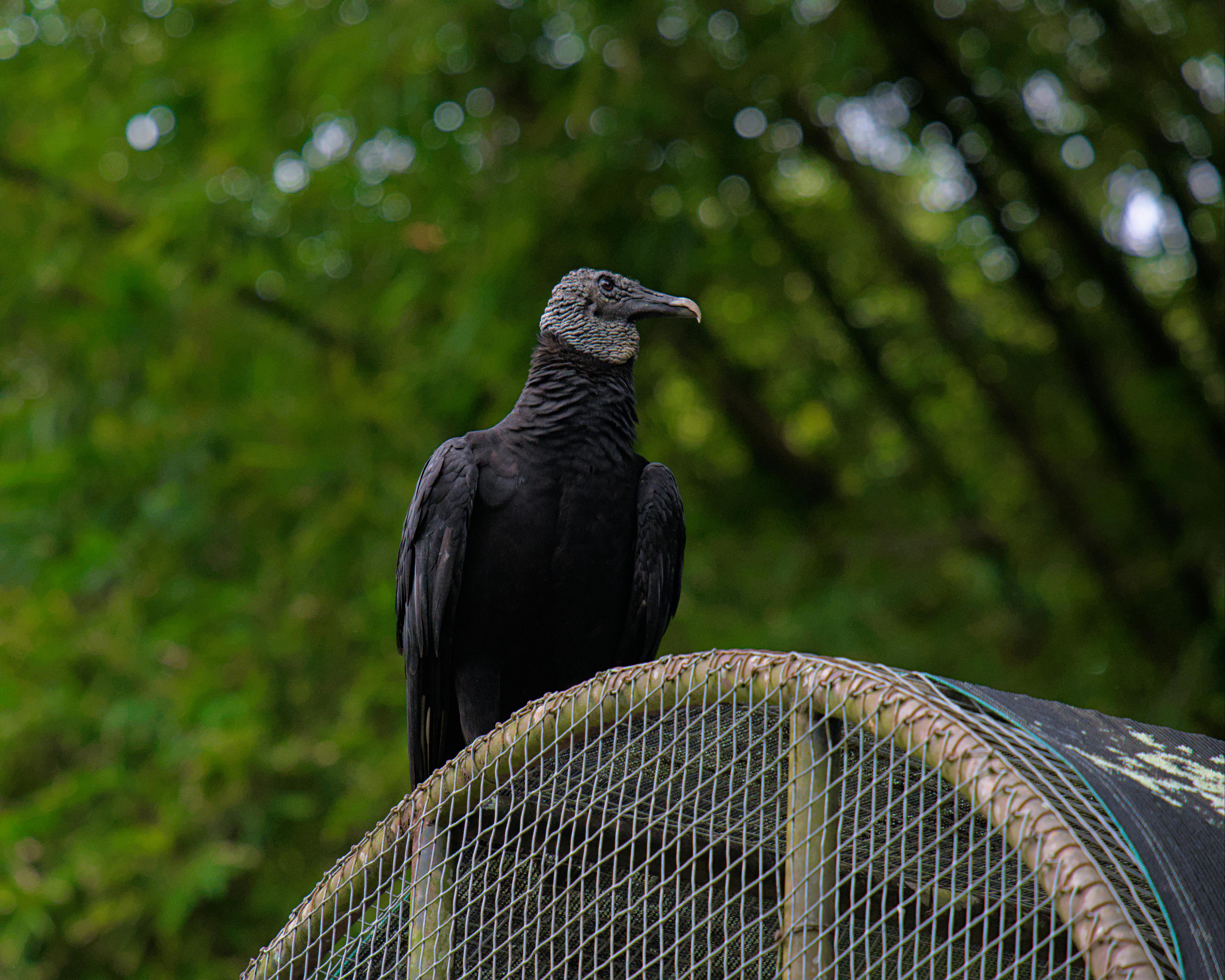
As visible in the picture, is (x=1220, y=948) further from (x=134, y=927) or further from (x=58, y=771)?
(x=58, y=771)

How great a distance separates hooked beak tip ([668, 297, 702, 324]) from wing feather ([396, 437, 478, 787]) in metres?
0.62

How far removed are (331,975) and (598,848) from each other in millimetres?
525

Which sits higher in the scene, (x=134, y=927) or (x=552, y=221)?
(x=552, y=221)

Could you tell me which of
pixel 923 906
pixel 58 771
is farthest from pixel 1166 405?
pixel 58 771

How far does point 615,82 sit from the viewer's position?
154 inches

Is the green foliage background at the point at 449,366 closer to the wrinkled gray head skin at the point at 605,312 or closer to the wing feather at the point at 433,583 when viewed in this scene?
the wrinkled gray head skin at the point at 605,312

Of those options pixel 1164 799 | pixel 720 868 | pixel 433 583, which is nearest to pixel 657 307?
pixel 433 583

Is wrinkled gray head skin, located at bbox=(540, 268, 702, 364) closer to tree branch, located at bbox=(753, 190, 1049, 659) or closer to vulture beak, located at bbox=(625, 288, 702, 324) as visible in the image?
vulture beak, located at bbox=(625, 288, 702, 324)

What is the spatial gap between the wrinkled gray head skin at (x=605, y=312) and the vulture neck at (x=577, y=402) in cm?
3

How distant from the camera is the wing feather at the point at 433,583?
2529 millimetres

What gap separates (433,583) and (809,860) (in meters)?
1.34

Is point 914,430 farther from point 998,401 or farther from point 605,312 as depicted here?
point 605,312

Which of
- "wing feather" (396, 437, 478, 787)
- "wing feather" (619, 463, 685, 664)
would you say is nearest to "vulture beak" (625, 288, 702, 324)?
"wing feather" (619, 463, 685, 664)

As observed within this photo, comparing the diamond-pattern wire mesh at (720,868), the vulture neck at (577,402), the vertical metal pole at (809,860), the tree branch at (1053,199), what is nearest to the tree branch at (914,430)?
the tree branch at (1053,199)
